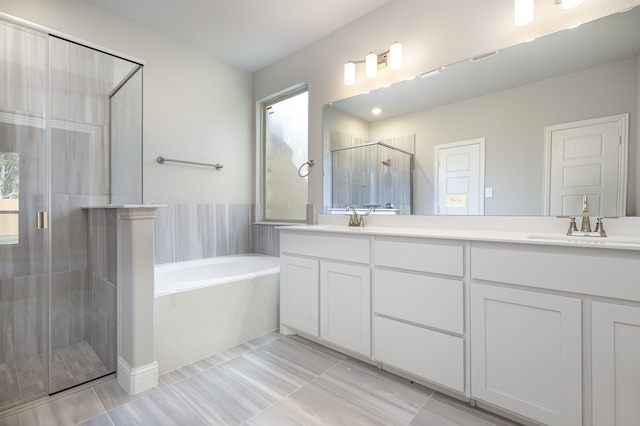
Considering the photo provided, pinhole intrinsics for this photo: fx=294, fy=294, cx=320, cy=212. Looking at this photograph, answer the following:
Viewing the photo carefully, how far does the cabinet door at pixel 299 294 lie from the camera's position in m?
2.07

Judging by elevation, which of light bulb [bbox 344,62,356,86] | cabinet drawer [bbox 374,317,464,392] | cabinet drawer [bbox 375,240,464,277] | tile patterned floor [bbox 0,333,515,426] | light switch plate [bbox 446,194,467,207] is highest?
light bulb [bbox 344,62,356,86]

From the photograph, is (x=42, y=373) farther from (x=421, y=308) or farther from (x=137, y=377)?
(x=421, y=308)

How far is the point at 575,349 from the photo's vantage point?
1.15 metres

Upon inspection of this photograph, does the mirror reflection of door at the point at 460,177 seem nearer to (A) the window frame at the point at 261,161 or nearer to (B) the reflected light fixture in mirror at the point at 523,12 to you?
(B) the reflected light fixture in mirror at the point at 523,12

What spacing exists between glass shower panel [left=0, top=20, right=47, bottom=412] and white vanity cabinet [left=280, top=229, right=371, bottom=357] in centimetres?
142

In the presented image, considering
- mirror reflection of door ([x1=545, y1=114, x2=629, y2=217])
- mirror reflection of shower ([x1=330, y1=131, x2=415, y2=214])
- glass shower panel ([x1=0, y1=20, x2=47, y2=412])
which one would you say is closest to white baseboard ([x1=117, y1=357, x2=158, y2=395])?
glass shower panel ([x1=0, y1=20, x2=47, y2=412])

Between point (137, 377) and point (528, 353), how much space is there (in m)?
1.91

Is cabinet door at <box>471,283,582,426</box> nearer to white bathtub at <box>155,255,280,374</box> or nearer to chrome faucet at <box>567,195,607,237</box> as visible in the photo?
chrome faucet at <box>567,195,607,237</box>

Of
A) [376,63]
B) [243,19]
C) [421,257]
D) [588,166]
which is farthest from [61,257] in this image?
[588,166]

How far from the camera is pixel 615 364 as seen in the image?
1.09m

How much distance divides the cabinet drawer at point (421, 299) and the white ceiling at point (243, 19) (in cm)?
202

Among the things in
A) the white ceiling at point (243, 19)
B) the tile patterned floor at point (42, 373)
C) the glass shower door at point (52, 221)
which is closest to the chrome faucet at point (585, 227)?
the white ceiling at point (243, 19)

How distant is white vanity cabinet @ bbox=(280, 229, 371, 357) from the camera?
1808mm

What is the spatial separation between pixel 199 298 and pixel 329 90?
1.99 m
